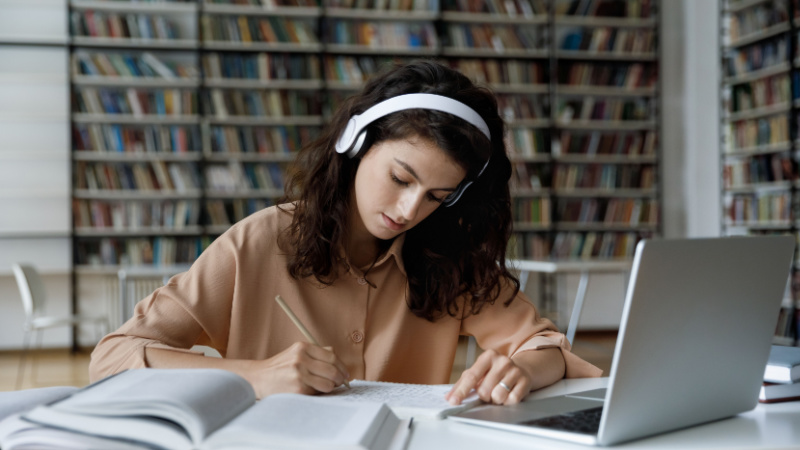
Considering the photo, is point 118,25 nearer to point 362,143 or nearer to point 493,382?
point 362,143

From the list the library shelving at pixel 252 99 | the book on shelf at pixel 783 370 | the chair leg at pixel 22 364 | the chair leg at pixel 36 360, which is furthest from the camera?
the library shelving at pixel 252 99

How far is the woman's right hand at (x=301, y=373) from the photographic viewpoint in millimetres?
939

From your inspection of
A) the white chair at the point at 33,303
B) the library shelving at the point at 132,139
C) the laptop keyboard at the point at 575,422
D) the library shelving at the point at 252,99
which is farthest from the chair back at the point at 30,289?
the laptop keyboard at the point at 575,422

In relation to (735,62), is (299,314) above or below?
below

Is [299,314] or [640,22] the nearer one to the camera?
→ [299,314]

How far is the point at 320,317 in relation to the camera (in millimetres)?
1323

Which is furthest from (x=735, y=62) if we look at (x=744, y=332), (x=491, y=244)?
(x=744, y=332)

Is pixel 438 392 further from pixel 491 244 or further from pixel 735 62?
pixel 735 62

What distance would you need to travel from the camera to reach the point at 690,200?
19.7ft

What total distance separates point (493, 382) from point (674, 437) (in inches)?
9.4

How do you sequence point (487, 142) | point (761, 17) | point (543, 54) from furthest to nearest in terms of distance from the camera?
1. point (543, 54)
2. point (761, 17)
3. point (487, 142)

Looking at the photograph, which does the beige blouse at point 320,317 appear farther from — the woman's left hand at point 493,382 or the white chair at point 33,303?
the white chair at point 33,303

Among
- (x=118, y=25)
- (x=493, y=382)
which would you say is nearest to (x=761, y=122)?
(x=118, y=25)

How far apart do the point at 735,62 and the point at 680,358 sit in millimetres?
5368
